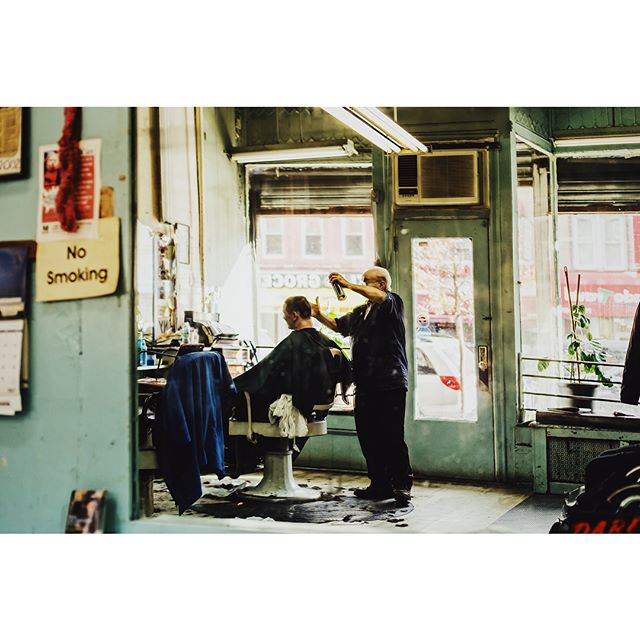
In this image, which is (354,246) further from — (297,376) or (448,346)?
(297,376)

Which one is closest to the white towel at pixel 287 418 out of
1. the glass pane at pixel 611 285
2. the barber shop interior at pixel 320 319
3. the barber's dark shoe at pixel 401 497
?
the barber shop interior at pixel 320 319

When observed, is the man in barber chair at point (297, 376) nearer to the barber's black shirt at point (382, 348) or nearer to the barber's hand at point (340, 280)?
the barber's black shirt at point (382, 348)

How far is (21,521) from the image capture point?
3.36 metres

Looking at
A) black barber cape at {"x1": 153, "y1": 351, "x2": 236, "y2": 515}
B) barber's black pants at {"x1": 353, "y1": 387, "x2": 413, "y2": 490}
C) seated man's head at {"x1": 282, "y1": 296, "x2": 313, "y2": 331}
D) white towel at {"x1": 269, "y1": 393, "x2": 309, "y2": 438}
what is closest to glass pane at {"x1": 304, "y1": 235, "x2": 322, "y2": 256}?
seated man's head at {"x1": 282, "y1": 296, "x2": 313, "y2": 331}

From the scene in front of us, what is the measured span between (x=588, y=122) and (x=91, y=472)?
4302mm

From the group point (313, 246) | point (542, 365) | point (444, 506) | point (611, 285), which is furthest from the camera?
point (313, 246)

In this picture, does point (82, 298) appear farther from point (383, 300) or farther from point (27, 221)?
point (383, 300)

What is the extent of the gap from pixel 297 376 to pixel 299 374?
0.02 m

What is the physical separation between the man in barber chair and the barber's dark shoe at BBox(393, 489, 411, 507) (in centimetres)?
68

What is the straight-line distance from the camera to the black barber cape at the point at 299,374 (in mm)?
4652

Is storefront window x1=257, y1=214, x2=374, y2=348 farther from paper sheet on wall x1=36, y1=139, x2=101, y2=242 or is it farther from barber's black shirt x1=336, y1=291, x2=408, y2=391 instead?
paper sheet on wall x1=36, y1=139, x2=101, y2=242

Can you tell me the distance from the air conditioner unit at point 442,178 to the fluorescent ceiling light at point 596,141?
2.51 feet

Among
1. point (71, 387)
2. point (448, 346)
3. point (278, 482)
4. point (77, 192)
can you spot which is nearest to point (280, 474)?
point (278, 482)

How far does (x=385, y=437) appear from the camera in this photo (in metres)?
4.74
